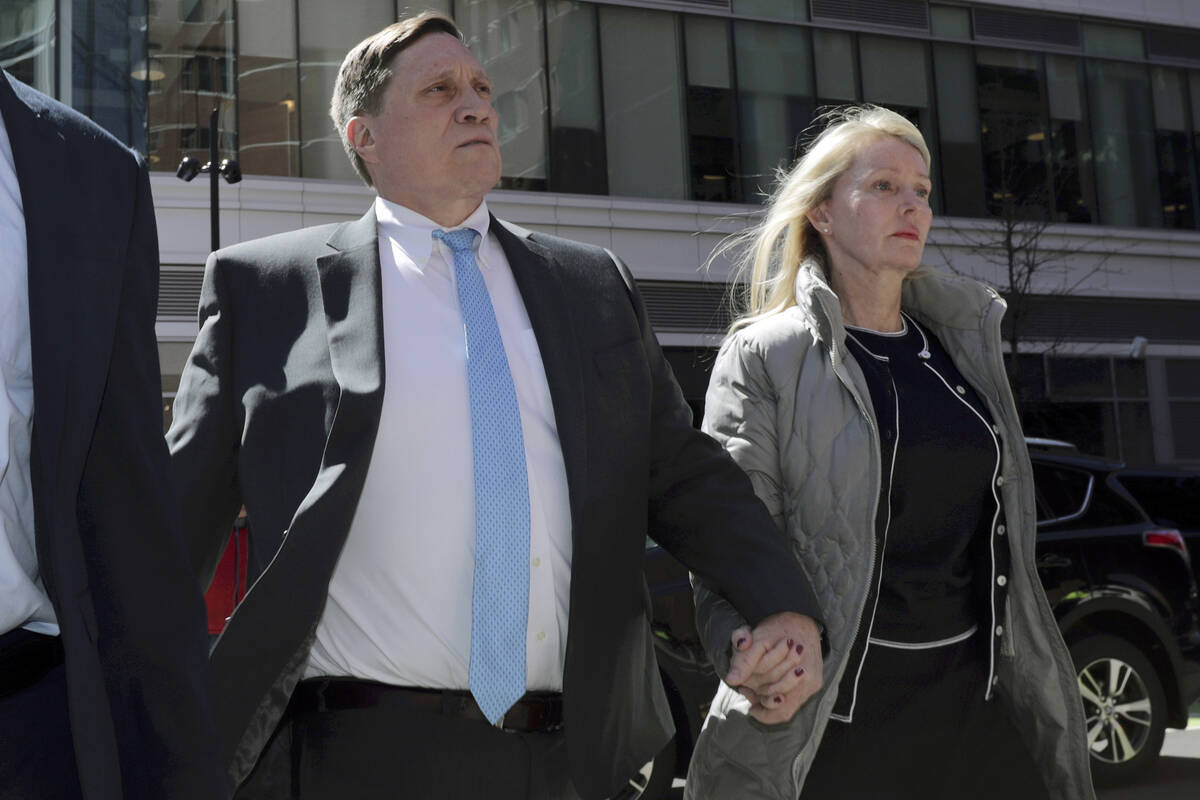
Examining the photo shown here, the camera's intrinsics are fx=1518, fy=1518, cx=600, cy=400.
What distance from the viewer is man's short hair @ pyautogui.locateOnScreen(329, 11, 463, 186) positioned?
3232 millimetres

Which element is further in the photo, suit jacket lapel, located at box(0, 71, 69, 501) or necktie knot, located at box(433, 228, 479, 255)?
necktie knot, located at box(433, 228, 479, 255)

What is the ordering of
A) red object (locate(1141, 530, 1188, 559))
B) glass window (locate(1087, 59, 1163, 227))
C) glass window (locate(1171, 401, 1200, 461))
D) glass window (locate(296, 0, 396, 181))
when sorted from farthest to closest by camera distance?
glass window (locate(1171, 401, 1200, 461)), glass window (locate(1087, 59, 1163, 227)), glass window (locate(296, 0, 396, 181)), red object (locate(1141, 530, 1188, 559))

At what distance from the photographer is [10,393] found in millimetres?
1829

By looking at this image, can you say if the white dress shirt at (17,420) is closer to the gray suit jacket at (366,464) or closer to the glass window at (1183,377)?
the gray suit jacket at (366,464)

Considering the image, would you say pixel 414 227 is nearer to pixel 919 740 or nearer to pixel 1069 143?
pixel 919 740

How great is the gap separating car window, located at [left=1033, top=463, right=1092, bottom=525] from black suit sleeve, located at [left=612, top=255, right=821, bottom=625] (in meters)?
5.29

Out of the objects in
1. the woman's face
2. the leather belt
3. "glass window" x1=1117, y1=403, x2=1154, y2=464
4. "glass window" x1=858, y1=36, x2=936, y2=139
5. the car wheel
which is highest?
"glass window" x1=858, y1=36, x2=936, y2=139

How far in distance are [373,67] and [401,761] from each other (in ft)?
4.94

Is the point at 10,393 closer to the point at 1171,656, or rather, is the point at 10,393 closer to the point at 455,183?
the point at 455,183

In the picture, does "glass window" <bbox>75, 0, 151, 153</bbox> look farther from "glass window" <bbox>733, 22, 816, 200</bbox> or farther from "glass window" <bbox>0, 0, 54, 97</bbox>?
"glass window" <bbox>733, 22, 816, 200</bbox>

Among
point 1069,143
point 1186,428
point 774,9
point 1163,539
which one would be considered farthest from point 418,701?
point 1186,428

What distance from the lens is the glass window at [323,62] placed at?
867 inches

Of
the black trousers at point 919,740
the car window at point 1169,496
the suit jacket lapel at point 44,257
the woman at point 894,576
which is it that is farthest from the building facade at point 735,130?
→ the suit jacket lapel at point 44,257

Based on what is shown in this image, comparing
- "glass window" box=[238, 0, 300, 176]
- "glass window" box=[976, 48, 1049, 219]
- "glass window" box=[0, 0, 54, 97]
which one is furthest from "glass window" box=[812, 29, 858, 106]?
"glass window" box=[0, 0, 54, 97]
